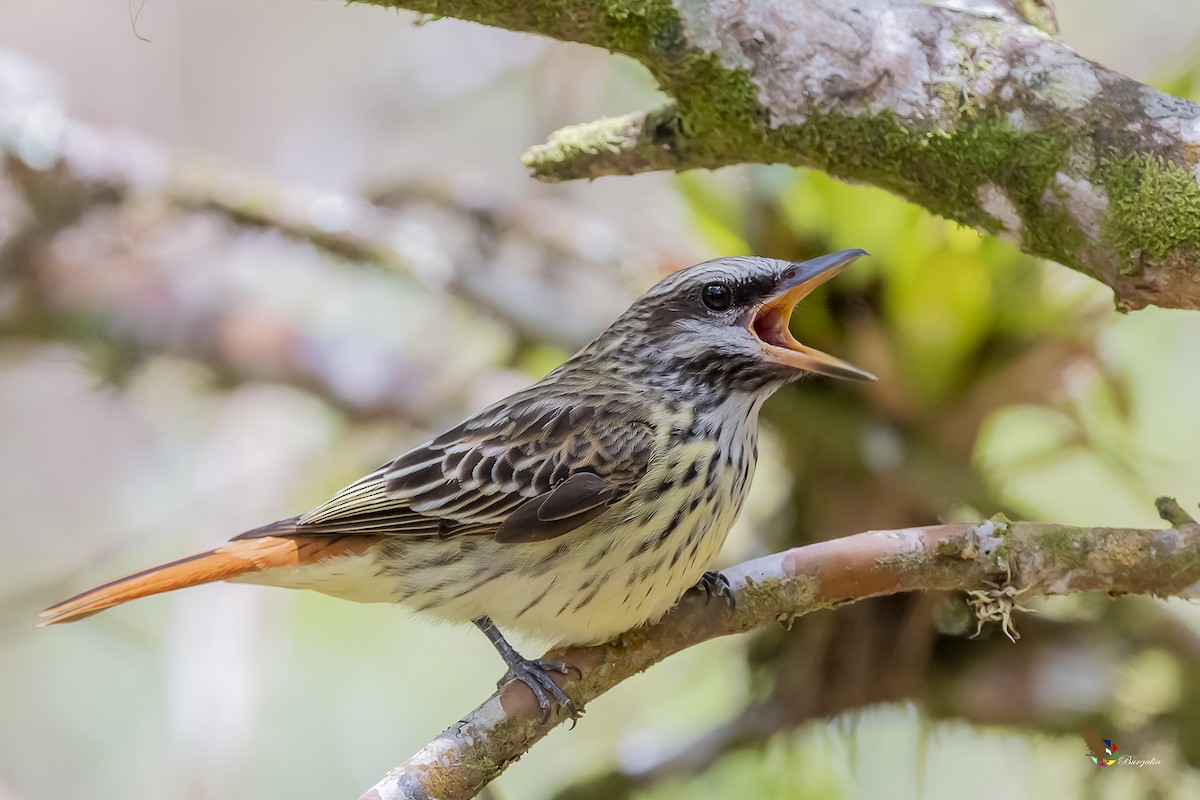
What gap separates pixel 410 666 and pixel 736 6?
4.51 m

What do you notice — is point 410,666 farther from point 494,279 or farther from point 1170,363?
point 1170,363

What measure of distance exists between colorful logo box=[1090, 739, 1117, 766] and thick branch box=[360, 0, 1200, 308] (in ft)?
5.87

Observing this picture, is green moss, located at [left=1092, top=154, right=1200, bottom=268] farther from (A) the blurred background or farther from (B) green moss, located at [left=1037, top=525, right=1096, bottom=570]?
(A) the blurred background

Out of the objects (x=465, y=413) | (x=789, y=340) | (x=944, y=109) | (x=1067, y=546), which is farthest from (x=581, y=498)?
(x=465, y=413)

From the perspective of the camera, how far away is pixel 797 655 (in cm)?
351

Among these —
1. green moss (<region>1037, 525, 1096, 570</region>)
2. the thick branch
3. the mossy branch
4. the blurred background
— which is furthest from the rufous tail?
green moss (<region>1037, 525, 1096, 570</region>)

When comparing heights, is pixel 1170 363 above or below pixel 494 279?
below

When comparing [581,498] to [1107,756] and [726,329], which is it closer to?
[726,329]

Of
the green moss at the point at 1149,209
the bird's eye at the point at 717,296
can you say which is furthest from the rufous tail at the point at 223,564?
the green moss at the point at 1149,209

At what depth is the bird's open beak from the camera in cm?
271

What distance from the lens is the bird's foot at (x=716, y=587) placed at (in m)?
2.51

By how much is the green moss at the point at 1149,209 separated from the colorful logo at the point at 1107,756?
1.88 meters

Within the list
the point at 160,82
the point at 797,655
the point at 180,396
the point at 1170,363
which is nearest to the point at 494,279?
the point at 180,396

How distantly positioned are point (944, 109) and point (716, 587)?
1214 millimetres
